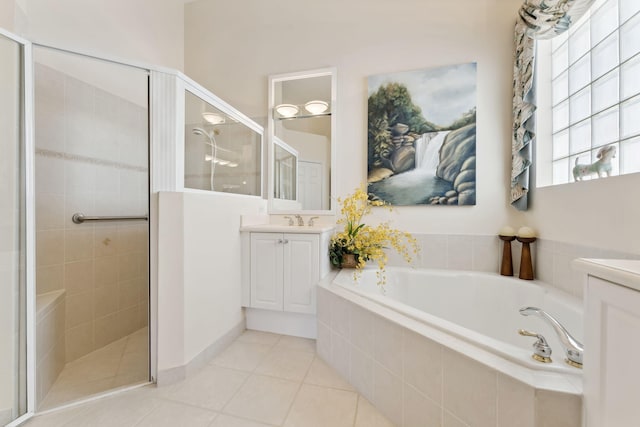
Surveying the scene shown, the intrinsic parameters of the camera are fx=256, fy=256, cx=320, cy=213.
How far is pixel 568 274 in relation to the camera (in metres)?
1.45

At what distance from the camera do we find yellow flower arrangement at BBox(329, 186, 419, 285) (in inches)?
77.0

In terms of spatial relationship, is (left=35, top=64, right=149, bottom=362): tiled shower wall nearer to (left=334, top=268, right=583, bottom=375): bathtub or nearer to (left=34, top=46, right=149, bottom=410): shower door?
(left=34, top=46, right=149, bottom=410): shower door

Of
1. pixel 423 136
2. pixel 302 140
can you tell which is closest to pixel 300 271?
pixel 302 140

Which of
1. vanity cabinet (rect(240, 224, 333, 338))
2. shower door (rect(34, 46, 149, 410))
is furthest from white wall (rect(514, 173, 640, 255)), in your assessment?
shower door (rect(34, 46, 149, 410))

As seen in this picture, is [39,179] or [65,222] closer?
[39,179]

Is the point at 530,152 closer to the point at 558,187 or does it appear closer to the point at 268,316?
the point at 558,187

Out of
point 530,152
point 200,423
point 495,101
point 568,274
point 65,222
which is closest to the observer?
point 200,423

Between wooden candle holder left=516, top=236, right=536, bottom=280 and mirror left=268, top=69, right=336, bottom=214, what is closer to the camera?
wooden candle holder left=516, top=236, right=536, bottom=280

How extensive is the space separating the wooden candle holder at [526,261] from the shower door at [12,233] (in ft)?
9.15

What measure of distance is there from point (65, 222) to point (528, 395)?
7.91 feet

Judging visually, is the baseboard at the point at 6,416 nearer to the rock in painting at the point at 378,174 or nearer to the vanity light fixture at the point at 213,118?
the vanity light fixture at the point at 213,118

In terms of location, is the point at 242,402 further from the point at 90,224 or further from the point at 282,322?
the point at 90,224

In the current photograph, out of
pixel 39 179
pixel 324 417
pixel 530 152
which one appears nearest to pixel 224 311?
pixel 324 417

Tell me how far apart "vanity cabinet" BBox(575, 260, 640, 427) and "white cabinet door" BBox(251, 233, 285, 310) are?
1.58 metres
